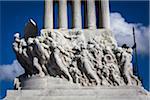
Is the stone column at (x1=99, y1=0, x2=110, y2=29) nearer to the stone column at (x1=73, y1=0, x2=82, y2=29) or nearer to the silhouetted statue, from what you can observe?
the stone column at (x1=73, y1=0, x2=82, y2=29)

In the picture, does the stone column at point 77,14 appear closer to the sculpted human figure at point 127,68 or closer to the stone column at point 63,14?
the stone column at point 63,14

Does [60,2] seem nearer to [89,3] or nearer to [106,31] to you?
[89,3]

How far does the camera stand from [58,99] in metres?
21.5

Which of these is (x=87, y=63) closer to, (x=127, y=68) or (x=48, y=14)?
(x=127, y=68)

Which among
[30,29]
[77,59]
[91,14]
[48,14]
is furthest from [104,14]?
[30,29]

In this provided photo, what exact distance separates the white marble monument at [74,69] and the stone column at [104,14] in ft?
4.86

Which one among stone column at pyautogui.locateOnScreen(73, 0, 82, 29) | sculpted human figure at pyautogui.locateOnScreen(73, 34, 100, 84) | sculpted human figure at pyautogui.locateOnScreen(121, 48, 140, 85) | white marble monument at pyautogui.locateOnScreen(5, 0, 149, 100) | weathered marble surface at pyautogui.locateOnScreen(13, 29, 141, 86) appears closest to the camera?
white marble monument at pyautogui.locateOnScreen(5, 0, 149, 100)

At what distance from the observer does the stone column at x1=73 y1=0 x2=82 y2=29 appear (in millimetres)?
26256

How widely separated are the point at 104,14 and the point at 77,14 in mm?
1995

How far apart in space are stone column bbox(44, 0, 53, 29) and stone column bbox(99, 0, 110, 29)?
3688 millimetres

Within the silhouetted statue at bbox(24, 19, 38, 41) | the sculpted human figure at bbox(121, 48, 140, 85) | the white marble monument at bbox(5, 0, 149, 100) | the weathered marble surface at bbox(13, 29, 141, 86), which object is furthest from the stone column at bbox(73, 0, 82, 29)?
the sculpted human figure at bbox(121, 48, 140, 85)

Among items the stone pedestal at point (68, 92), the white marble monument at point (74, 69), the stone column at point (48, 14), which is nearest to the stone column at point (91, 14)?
the white marble monument at point (74, 69)

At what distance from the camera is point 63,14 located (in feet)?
86.5

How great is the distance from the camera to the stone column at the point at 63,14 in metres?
26.2
